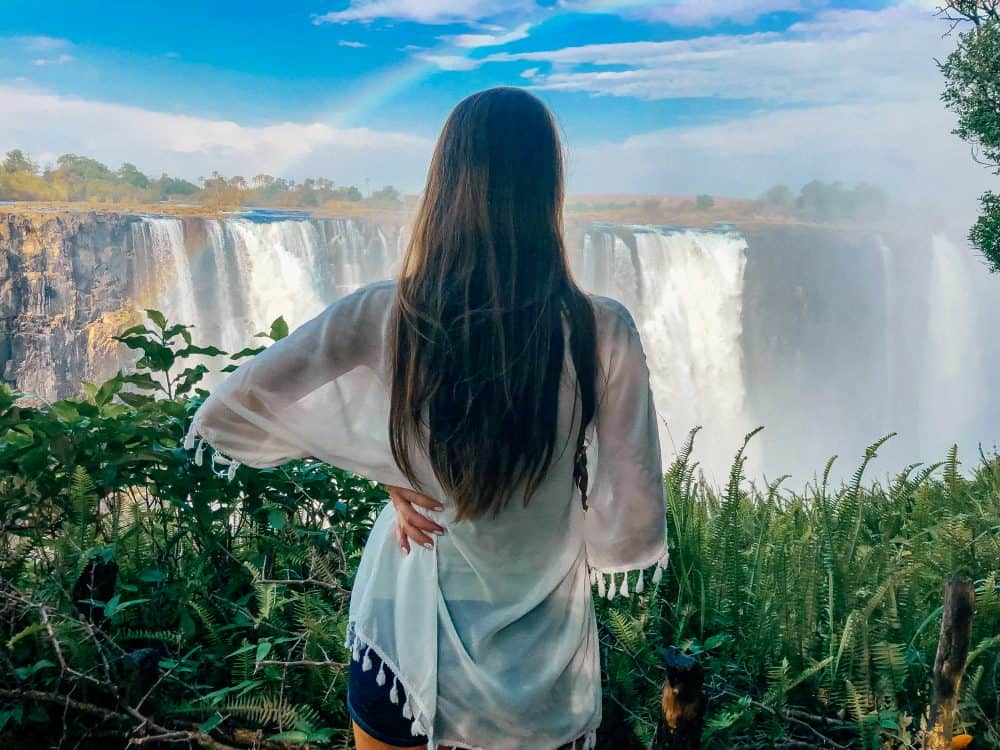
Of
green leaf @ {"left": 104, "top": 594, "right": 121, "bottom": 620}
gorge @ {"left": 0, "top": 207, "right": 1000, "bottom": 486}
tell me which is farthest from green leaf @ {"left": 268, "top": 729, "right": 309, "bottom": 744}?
gorge @ {"left": 0, "top": 207, "right": 1000, "bottom": 486}

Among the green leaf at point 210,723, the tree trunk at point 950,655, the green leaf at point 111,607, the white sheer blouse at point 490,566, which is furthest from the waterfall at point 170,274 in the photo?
the tree trunk at point 950,655

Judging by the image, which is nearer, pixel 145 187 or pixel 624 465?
pixel 624 465

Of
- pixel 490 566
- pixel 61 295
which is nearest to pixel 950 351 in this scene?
pixel 61 295

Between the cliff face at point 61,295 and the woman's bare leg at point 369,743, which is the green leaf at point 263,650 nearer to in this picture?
the woman's bare leg at point 369,743

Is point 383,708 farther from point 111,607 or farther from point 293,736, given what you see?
point 111,607

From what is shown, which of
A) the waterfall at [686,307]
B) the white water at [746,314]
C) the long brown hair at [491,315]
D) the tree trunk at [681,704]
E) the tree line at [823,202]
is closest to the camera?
the long brown hair at [491,315]

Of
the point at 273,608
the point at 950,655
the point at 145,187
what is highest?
the point at 145,187

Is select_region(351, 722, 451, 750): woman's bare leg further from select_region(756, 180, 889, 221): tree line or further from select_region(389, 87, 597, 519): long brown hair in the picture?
select_region(756, 180, 889, 221): tree line
